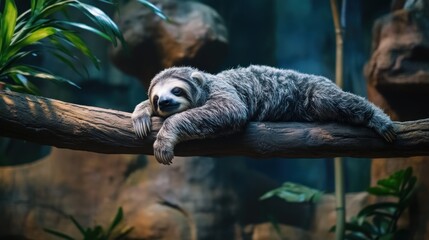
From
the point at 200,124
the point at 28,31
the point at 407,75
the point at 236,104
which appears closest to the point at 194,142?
the point at 200,124

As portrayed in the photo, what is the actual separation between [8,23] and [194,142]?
5.35ft

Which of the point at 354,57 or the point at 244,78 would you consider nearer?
the point at 244,78

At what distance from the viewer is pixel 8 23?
11.8ft

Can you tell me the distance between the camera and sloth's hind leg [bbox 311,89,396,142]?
3.54 m

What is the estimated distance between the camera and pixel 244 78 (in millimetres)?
4148

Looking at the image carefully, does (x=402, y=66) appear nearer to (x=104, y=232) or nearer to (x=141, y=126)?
(x=141, y=126)

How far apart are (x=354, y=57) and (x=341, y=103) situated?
16.4 ft

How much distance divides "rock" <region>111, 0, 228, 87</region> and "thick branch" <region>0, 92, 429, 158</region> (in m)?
3.67

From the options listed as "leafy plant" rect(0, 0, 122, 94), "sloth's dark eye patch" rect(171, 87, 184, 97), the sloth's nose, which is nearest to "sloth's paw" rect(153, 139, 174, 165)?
the sloth's nose

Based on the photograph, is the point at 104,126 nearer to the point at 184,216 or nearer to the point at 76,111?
the point at 76,111

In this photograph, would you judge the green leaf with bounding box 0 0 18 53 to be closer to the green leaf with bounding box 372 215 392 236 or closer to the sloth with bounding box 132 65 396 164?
the sloth with bounding box 132 65 396 164

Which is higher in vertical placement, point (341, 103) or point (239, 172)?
point (341, 103)

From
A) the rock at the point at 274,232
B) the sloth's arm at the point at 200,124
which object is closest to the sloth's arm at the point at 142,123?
the sloth's arm at the point at 200,124

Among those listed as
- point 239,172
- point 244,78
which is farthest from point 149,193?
point 244,78
